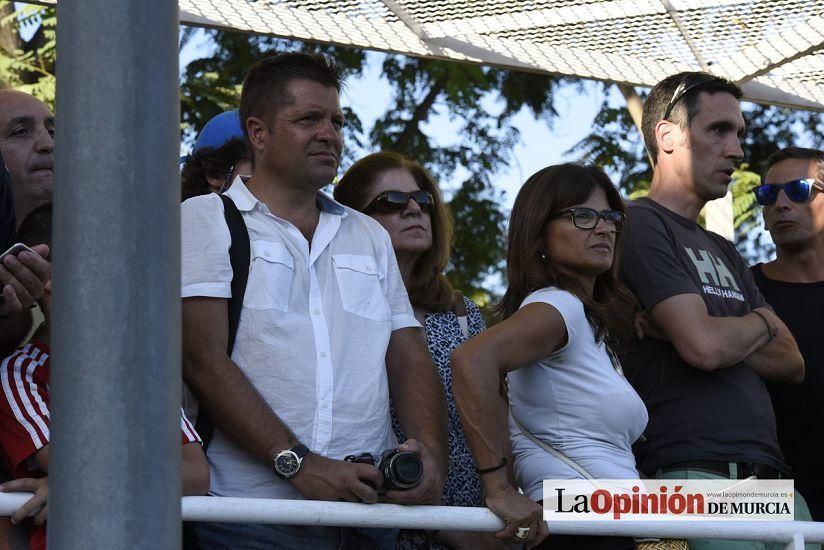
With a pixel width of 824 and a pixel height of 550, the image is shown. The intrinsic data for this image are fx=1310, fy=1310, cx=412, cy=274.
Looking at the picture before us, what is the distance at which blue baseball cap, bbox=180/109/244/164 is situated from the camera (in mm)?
4383

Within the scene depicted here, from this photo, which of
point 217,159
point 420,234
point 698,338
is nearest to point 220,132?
point 217,159

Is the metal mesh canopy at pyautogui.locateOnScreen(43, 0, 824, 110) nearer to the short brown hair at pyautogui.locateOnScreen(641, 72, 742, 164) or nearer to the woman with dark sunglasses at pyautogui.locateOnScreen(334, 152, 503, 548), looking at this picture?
the short brown hair at pyautogui.locateOnScreen(641, 72, 742, 164)

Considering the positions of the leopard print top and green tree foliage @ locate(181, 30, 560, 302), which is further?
green tree foliage @ locate(181, 30, 560, 302)

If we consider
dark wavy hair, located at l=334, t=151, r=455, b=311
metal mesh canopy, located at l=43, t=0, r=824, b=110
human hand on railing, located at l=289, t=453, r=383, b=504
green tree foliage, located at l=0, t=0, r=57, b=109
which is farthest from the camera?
green tree foliage, located at l=0, t=0, r=57, b=109

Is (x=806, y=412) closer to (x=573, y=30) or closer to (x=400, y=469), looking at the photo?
(x=573, y=30)

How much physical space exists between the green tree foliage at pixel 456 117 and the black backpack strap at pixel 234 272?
537 centimetres

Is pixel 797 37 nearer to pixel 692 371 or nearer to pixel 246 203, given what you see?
pixel 692 371

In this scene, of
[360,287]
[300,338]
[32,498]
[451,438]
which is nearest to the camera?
[32,498]

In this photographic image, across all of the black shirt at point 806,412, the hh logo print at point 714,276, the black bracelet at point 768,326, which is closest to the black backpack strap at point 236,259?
the hh logo print at point 714,276

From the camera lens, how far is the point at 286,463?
3.15 m

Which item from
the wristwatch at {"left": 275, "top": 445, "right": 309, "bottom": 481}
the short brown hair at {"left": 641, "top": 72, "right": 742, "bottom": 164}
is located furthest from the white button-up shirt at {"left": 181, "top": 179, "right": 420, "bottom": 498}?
the short brown hair at {"left": 641, "top": 72, "right": 742, "bottom": 164}

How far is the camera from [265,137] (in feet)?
12.4

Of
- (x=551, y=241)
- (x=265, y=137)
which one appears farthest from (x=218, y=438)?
(x=551, y=241)

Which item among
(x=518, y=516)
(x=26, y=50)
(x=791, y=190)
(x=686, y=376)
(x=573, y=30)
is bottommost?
(x=518, y=516)
